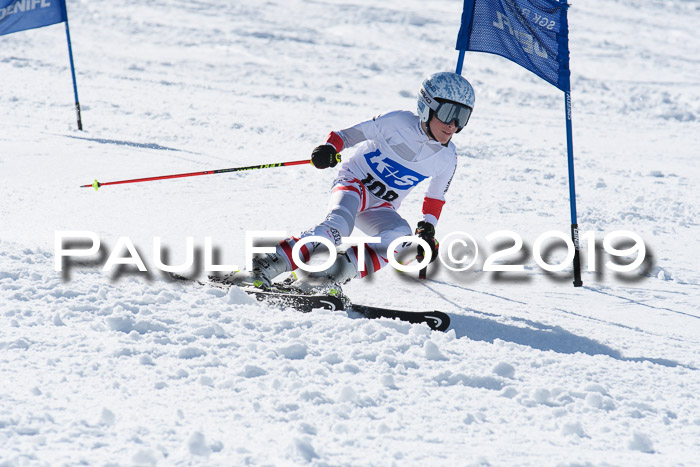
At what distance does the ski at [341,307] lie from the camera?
13.3ft

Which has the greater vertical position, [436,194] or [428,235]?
[436,194]

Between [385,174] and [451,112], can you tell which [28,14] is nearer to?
[385,174]

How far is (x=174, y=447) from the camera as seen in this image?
2533mm

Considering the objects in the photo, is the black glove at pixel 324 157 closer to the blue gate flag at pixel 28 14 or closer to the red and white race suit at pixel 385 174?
the red and white race suit at pixel 385 174

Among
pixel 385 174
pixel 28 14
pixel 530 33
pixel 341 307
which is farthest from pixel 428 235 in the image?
pixel 28 14

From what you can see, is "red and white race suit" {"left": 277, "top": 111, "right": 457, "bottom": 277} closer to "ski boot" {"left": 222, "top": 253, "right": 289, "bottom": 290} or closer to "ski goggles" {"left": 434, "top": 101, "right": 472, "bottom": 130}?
"ski goggles" {"left": 434, "top": 101, "right": 472, "bottom": 130}

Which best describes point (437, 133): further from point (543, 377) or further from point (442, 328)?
point (543, 377)

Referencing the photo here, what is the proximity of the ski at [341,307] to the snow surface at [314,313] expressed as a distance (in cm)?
11

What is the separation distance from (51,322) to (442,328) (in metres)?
2.12

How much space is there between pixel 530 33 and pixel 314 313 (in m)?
3.07

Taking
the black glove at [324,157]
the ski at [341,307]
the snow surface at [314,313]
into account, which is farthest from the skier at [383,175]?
the snow surface at [314,313]

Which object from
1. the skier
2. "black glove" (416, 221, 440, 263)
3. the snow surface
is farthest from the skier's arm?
the snow surface

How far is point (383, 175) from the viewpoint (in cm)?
491

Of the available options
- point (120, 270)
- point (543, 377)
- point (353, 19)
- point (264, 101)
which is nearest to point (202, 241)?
point (120, 270)
